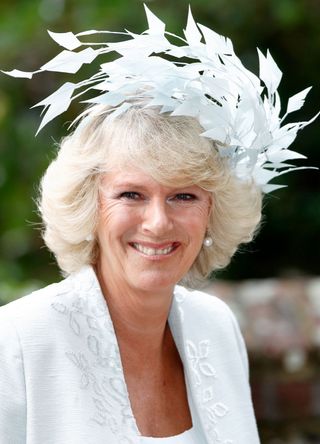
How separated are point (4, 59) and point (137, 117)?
3.12 metres

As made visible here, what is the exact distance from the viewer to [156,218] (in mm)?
2824

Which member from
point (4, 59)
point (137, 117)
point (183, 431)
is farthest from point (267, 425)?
point (4, 59)

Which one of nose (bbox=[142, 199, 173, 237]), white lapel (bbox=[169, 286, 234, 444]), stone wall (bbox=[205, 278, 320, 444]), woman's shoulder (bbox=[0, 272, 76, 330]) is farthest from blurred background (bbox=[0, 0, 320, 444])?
A: nose (bbox=[142, 199, 173, 237])

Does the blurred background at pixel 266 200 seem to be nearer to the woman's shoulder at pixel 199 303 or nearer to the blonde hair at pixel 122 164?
the woman's shoulder at pixel 199 303

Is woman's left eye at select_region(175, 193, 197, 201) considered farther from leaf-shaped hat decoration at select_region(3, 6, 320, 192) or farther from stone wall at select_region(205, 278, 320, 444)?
stone wall at select_region(205, 278, 320, 444)

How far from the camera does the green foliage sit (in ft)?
18.2

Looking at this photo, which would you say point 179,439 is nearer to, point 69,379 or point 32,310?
point 69,379

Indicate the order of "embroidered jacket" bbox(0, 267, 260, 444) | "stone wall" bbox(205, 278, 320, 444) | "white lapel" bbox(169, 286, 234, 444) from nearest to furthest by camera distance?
"embroidered jacket" bbox(0, 267, 260, 444) < "white lapel" bbox(169, 286, 234, 444) < "stone wall" bbox(205, 278, 320, 444)

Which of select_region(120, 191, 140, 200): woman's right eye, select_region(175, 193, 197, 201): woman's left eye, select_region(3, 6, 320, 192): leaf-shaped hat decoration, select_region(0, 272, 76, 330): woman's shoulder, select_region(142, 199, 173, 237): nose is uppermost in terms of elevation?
select_region(3, 6, 320, 192): leaf-shaped hat decoration

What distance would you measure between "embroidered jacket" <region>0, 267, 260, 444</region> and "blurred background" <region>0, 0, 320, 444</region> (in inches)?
52.9

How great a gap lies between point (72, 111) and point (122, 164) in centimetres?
338

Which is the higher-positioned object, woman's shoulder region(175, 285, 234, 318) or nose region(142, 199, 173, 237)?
nose region(142, 199, 173, 237)

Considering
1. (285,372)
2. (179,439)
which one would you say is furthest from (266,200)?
(179,439)

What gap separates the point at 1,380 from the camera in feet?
8.82
